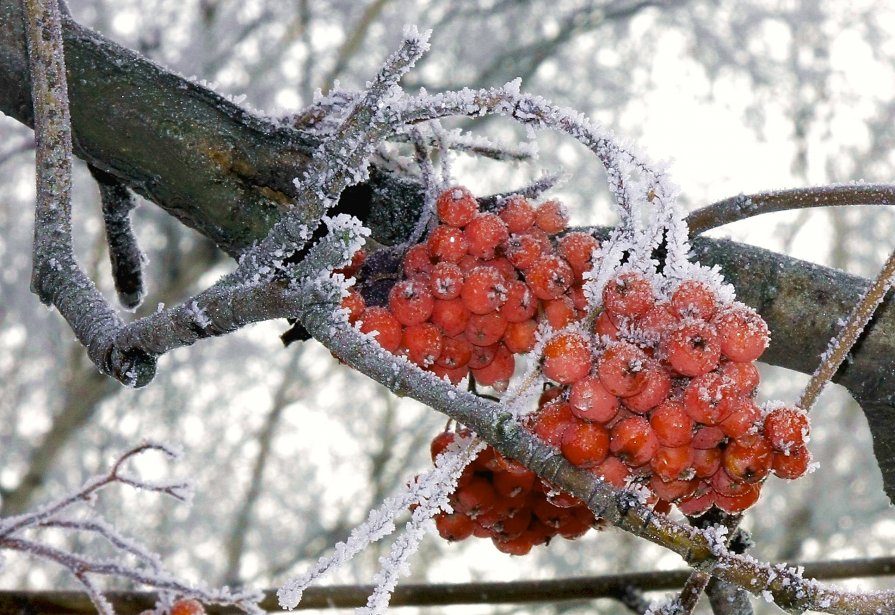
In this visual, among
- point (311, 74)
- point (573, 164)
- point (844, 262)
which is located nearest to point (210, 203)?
point (311, 74)

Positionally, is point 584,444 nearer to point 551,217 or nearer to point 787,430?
point 787,430

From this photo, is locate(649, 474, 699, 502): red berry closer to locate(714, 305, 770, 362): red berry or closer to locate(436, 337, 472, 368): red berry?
locate(714, 305, 770, 362): red berry

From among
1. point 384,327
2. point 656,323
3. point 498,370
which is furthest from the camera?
point 498,370

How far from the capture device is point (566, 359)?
31.3 inches

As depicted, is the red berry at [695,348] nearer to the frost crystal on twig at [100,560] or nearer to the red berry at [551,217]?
the red berry at [551,217]

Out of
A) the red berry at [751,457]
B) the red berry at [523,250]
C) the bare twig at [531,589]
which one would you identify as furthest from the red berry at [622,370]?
the bare twig at [531,589]

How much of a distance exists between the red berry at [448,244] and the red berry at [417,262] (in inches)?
0.6

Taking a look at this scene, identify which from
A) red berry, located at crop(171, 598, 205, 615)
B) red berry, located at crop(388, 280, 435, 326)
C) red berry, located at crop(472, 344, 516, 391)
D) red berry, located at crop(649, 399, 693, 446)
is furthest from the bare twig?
red berry, located at crop(649, 399, 693, 446)

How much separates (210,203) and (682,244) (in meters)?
0.60

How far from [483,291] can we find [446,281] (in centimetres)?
4

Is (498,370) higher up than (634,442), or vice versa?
(498,370)

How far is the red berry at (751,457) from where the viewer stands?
0.80 metres

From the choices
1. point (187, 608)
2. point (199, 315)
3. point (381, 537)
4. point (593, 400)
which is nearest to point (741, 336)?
point (593, 400)

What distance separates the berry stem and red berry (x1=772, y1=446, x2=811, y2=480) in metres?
0.05
